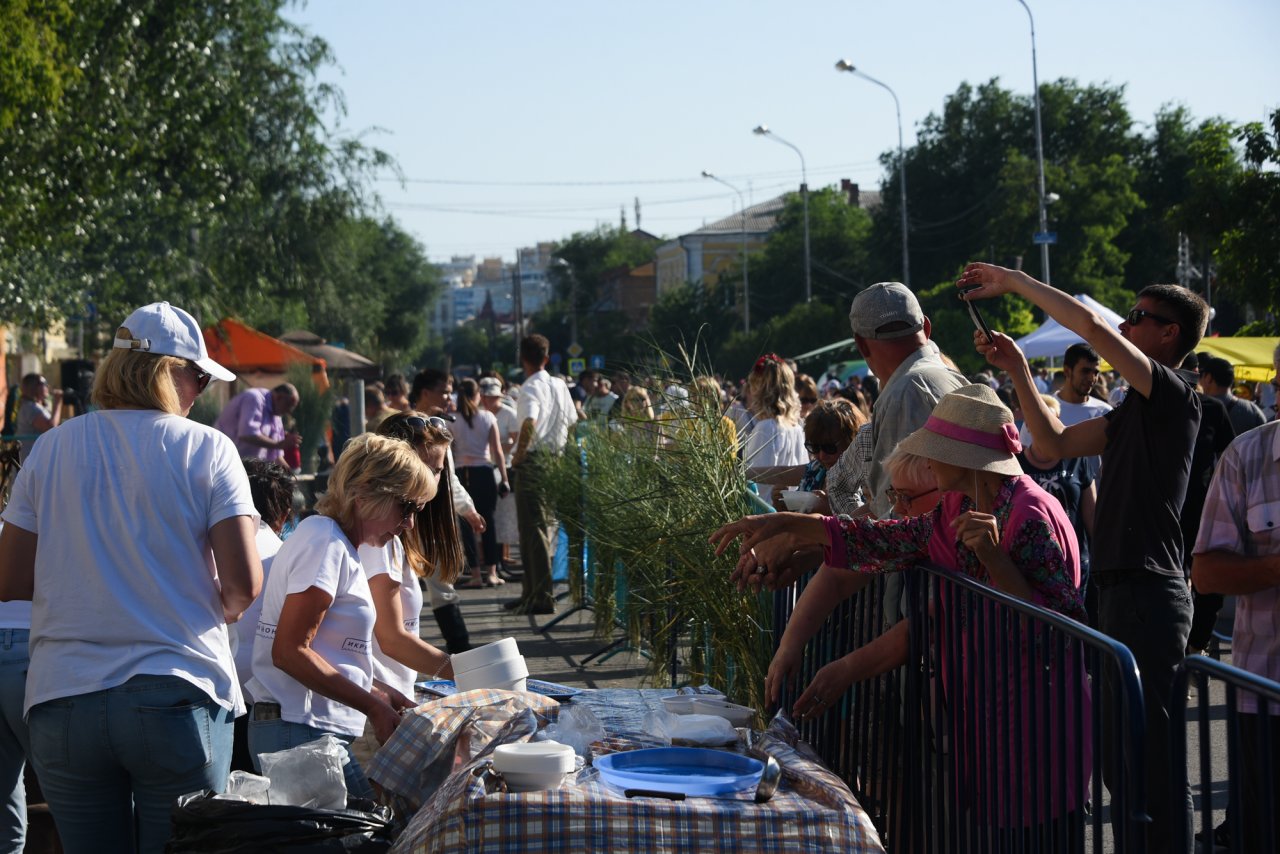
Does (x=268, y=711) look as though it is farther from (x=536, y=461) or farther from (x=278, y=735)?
(x=536, y=461)

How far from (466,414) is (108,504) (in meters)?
9.88

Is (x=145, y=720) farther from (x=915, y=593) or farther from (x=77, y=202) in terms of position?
(x=77, y=202)

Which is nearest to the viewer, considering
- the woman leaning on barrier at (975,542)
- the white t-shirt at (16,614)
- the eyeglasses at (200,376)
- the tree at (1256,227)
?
the woman leaning on barrier at (975,542)

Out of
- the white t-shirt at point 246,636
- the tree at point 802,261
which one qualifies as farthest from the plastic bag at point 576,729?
the tree at point 802,261

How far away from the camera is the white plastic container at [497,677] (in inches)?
160

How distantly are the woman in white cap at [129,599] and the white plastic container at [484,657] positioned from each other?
730 millimetres

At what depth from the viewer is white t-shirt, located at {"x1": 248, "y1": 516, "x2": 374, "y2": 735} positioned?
3.98 metres

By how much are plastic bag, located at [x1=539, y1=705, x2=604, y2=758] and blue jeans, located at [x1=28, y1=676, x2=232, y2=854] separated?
0.85 metres

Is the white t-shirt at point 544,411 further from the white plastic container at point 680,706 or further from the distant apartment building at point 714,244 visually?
the distant apartment building at point 714,244

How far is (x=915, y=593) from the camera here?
3.82 metres

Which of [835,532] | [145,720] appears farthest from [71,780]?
[835,532]

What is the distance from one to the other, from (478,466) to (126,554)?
33.3 ft

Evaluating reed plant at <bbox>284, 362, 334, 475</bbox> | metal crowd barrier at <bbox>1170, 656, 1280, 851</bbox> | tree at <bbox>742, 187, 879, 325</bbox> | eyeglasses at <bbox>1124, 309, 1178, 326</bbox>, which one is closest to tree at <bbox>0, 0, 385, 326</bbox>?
reed plant at <bbox>284, 362, 334, 475</bbox>

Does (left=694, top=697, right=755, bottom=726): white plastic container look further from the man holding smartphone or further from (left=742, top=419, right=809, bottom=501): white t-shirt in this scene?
(left=742, top=419, right=809, bottom=501): white t-shirt
